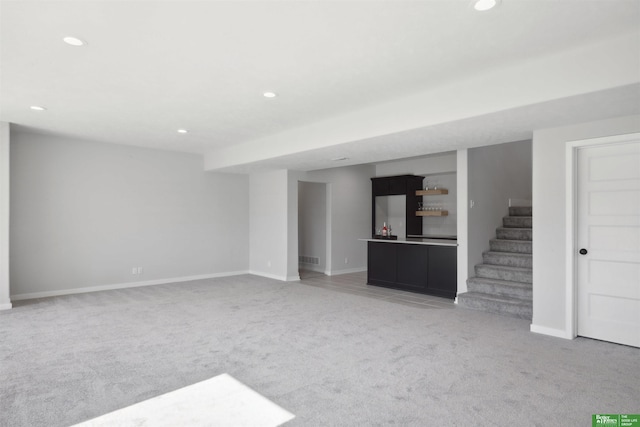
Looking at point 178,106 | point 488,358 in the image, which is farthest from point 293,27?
point 488,358

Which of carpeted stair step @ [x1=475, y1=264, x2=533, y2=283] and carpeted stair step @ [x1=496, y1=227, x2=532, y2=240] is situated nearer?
carpeted stair step @ [x1=475, y1=264, x2=533, y2=283]

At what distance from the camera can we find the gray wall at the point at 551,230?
416cm

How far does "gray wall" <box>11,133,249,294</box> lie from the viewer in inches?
239

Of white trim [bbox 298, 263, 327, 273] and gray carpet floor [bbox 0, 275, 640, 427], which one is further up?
white trim [bbox 298, 263, 327, 273]

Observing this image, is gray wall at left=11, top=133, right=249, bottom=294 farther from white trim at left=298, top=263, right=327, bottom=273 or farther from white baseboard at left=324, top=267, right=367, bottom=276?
white baseboard at left=324, top=267, right=367, bottom=276

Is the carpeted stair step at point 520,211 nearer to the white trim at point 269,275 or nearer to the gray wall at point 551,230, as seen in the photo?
the gray wall at point 551,230

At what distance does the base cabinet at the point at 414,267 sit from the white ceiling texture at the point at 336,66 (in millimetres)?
1960

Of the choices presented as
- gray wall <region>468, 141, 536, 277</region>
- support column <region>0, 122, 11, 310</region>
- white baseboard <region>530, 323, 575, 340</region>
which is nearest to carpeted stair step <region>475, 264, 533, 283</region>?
gray wall <region>468, 141, 536, 277</region>

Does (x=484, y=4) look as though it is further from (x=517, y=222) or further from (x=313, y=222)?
(x=313, y=222)

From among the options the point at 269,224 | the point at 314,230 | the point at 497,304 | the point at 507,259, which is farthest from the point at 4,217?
the point at 507,259

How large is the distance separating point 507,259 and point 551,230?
1655mm

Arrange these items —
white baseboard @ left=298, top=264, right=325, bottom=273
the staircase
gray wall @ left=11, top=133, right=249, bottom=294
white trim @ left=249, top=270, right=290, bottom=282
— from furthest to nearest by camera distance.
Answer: white baseboard @ left=298, top=264, right=325, bottom=273, white trim @ left=249, top=270, right=290, bottom=282, gray wall @ left=11, top=133, right=249, bottom=294, the staircase

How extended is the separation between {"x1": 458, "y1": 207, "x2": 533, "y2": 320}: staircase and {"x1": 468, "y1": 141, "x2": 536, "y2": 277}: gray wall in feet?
0.50

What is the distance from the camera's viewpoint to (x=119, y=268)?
6934 mm
